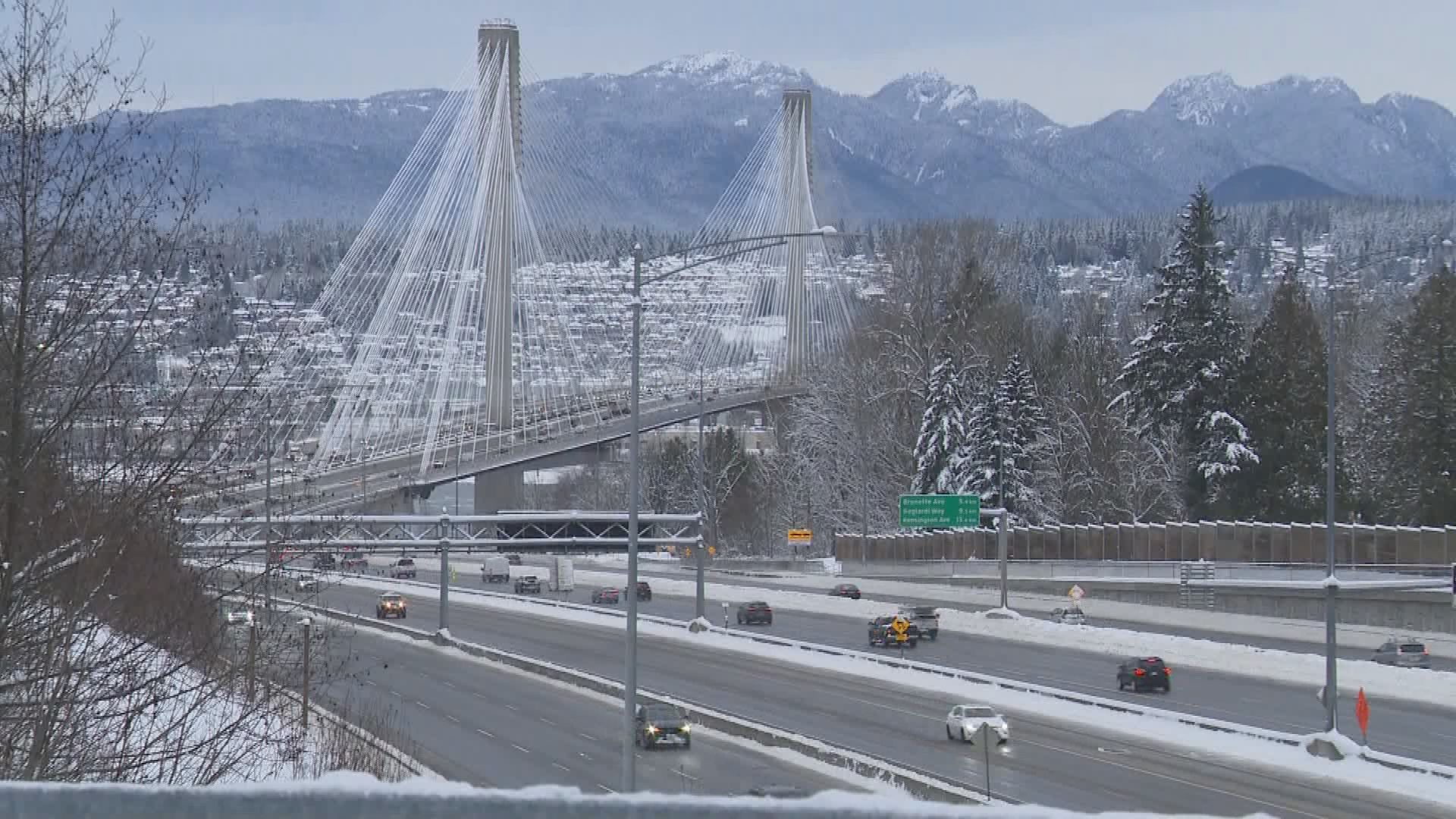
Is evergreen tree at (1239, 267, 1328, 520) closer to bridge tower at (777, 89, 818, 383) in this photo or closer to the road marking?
the road marking

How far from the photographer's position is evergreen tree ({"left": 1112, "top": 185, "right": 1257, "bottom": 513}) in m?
72.1

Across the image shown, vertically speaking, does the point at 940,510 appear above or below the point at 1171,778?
above

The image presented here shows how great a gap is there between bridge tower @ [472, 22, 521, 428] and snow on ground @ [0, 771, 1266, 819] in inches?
2774

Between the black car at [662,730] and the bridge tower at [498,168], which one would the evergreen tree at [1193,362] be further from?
the black car at [662,730]

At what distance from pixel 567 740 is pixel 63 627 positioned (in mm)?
22450

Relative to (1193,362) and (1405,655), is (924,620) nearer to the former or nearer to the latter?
(1405,655)

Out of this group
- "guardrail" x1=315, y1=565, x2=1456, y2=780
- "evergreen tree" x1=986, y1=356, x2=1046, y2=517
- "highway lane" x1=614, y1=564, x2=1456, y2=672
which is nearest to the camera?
"guardrail" x1=315, y1=565, x2=1456, y2=780

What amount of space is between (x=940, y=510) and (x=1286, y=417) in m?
13.7

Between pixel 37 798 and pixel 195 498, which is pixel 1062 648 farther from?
pixel 37 798

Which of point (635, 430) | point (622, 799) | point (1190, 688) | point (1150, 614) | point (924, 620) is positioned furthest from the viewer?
point (1150, 614)

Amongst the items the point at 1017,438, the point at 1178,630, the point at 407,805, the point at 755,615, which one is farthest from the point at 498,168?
the point at 407,805

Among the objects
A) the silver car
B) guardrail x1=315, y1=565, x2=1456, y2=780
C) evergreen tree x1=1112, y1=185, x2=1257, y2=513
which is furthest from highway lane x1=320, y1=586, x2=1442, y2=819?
evergreen tree x1=1112, y1=185, x2=1257, y2=513

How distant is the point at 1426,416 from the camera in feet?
209

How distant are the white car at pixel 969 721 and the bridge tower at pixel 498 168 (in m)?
46.0
